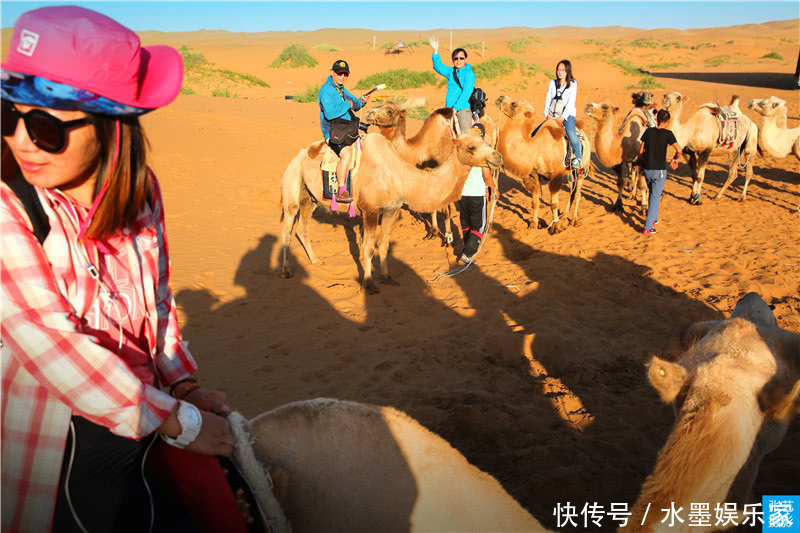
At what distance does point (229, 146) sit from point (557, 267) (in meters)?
11.8

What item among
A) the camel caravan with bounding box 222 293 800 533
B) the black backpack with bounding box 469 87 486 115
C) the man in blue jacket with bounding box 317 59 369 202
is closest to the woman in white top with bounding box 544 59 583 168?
the black backpack with bounding box 469 87 486 115

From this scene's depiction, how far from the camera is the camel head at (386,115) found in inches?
326

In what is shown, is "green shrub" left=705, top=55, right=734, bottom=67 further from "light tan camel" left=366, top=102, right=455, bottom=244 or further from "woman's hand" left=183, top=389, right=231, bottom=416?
"woman's hand" left=183, top=389, right=231, bottom=416

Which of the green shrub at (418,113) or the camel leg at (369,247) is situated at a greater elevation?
the green shrub at (418,113)

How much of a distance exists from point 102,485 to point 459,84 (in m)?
8.65

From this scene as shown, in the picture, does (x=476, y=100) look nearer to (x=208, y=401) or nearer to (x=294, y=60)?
(x=208, y=401)

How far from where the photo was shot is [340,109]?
719 centimetres

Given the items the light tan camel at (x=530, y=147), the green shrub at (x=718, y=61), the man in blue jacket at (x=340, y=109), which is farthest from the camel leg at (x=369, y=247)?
the green shrub at (x=718, y=61)

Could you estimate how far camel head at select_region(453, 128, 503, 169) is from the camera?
6691mm

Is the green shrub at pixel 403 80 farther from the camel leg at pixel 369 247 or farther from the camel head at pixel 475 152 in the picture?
the camel head at pixel 475 152

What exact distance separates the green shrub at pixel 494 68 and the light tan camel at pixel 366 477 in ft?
118

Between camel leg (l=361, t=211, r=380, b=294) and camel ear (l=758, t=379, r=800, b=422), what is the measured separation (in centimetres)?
539

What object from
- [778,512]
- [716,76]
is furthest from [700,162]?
[716,76]

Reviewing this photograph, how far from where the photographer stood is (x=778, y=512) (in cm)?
271
